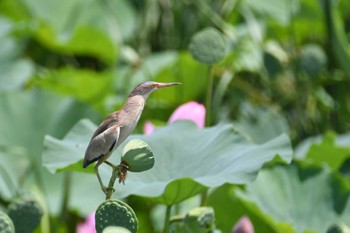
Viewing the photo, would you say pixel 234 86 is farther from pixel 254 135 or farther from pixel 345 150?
pixel 345 150

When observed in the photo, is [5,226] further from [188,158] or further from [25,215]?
[188,158]

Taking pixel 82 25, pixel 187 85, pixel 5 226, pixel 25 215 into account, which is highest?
pixel 5 226

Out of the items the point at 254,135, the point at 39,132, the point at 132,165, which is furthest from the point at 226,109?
the point at 132,165

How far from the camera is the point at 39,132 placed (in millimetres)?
2646

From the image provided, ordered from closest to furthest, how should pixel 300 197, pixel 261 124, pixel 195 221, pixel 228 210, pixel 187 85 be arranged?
pixel 195 221 → pixel 300 197 → pixel 228 210 → pixel 261 124 → pixel 187 85

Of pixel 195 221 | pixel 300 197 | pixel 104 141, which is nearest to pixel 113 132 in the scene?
pixel 104 141

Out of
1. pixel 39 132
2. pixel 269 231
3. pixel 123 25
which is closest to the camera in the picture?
pixel 269 231

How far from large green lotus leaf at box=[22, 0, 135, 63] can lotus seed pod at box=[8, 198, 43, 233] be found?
2023 millimetres

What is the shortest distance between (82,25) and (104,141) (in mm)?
2358

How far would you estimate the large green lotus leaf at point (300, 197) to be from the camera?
1.99m

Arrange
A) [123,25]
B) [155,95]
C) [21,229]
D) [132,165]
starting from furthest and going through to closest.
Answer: [123,25]
[155,95]
[21,229]
[132,165]

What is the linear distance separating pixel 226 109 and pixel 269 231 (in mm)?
1235

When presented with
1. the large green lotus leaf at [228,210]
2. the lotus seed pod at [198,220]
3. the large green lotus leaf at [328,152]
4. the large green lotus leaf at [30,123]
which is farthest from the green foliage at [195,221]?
the large green lotus leaf at [30,123]

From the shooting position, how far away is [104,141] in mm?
1062
